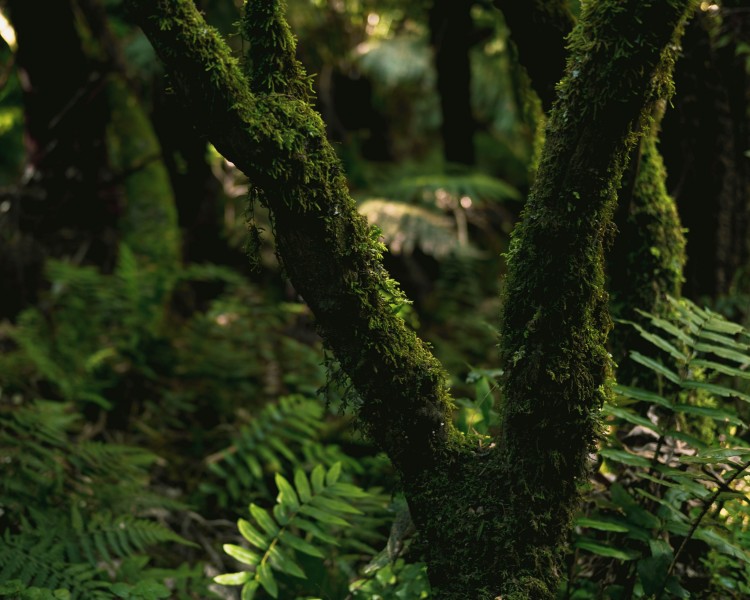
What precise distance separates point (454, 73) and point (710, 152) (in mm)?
3184

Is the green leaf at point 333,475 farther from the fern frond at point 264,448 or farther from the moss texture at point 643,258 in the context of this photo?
the moss texture at point 643,258

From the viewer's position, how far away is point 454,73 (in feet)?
18.5

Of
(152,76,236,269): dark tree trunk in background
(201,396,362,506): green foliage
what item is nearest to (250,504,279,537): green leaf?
(201,396,362,506): green foliage

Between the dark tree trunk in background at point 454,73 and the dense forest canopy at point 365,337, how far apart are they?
10 cm

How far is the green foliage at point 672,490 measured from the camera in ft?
5.61

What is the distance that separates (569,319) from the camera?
1539 millimetres

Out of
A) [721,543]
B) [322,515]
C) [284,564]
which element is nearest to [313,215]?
[322,515]

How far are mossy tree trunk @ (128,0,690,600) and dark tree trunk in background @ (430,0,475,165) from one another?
13.0 feet

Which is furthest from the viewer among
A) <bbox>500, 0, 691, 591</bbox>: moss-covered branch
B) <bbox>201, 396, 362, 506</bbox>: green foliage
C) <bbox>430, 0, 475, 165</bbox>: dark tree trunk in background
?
<bbox>430, 0, 475, 165</bbox>: dark tree trunk in background

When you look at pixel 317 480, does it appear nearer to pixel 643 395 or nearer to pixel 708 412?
pixel 643 395

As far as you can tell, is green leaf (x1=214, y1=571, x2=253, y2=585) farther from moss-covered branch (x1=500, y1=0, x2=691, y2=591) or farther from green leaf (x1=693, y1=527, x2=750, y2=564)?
green leaf (x1=693, y1=527, x2=750, y2=564)

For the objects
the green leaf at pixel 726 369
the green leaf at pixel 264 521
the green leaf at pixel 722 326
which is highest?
the green leaf at pixel 722 326

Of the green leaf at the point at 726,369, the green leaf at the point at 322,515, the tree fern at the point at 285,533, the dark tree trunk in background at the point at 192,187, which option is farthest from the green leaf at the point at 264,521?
the dark tree trunk in background at the point at 192,187

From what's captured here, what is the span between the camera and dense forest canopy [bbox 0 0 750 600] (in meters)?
1.53
